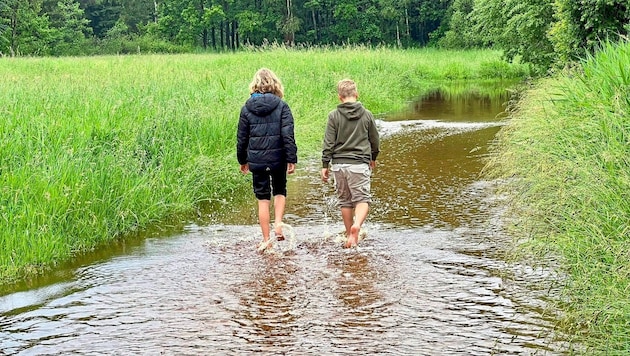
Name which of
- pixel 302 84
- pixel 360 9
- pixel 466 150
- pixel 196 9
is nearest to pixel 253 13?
pixel 196 9

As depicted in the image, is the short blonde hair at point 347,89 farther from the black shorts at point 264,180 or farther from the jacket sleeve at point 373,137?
the black shorts at point 264,180

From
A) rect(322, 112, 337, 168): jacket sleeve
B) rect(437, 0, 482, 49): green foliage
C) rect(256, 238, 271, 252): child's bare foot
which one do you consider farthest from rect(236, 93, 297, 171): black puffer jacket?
rect(437, 0, 482, 49): green foliage

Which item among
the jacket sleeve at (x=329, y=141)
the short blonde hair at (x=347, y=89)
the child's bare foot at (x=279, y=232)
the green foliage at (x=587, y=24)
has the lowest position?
the child's bare foot at (x=279, y=232)

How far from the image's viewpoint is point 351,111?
24.6 ft

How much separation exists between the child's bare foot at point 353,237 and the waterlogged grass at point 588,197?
1696mm

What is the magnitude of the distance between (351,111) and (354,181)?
750 millimetres

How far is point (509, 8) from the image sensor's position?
2658 centimetres

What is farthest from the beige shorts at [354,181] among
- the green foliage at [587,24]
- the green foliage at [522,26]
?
the green foliage at [522,26]

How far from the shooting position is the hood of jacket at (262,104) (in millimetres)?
7312

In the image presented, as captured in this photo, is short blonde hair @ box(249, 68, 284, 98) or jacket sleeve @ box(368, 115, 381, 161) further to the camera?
jacket sleeve @ box(368, 115, 381, 161)

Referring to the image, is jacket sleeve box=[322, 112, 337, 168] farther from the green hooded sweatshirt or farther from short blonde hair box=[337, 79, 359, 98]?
short blonde hair box=[337, 79, 359, 98]

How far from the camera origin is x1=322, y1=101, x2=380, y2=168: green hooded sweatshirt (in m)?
7.51

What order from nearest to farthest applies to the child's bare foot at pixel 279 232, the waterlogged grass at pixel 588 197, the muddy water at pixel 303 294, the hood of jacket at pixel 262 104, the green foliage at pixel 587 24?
the waterlogged grass at pixel 588 197 < the muddy water at pixel 303 294 < the hood of jacket at pixel 262 104 < the child's bare foot at pixel 279 232 < the green foliage at pixel 587 24

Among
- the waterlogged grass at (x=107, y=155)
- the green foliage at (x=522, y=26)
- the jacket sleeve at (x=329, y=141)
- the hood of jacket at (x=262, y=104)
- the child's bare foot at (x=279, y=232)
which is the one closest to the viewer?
the waterlogged grass at (x=107, y=155)
